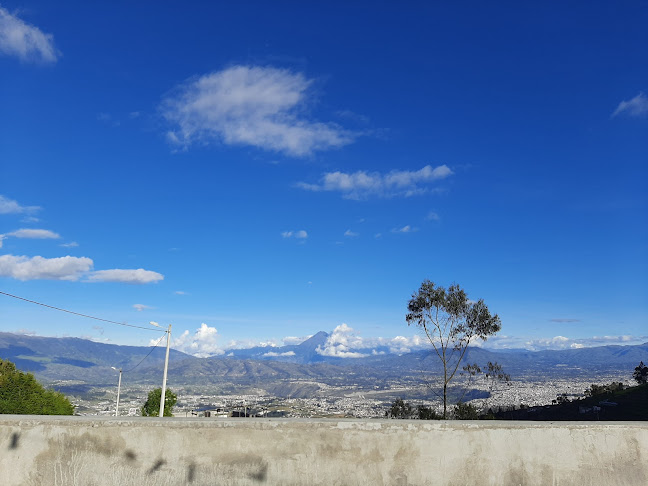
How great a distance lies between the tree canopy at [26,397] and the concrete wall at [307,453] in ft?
130

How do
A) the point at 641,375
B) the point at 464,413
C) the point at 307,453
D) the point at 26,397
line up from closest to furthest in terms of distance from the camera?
1. the point at 307,453
2. the point at 464,413
3. the point at 26,397
4. the point at 641,375

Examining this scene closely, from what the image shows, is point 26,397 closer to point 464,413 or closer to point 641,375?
point 464,413

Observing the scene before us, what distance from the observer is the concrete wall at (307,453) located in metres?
5.58

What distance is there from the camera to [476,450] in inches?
227

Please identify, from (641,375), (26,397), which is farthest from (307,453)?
(641,375)

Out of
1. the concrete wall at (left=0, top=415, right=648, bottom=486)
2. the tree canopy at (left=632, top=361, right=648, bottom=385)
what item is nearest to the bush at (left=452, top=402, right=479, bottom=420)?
the concrete wall at (left=0, top=415, right=648, bottom=486)

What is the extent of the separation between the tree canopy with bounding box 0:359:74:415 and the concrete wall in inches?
1558

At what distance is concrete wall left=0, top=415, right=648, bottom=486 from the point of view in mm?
5582

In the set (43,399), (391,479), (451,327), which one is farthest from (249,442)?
(43,399)

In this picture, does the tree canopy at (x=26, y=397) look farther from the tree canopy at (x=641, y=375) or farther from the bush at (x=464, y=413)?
the tree canopy at (x=641, y=375)

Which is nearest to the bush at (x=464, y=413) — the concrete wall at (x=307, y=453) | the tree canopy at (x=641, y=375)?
the concrete wall at (x=307, y=453)

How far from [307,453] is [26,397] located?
4582 centimetres

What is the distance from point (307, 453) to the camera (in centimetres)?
568

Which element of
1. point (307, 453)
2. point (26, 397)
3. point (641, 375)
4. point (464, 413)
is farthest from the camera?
point (641, 375)
